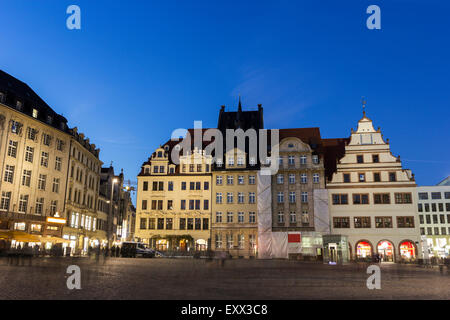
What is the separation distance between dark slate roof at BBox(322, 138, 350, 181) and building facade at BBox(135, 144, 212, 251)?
17.1m

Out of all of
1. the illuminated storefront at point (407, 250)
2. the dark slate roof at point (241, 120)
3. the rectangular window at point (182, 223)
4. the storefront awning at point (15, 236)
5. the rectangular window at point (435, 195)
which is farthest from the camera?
the rectangular window at point (435, 195)

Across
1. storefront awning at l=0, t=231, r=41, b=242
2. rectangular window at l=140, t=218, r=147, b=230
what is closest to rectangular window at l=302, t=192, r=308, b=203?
rectangular window at l=140, t=218, r=147, b=230

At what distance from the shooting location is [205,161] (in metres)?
60.4

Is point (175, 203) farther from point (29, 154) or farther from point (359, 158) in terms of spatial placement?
point (359, 158)

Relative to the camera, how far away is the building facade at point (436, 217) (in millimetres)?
100188

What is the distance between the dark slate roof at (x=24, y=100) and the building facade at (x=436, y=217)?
281ft

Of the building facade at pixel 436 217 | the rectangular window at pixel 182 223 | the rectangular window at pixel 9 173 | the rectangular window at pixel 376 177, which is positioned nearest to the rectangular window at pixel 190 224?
the rectangular window at pixel 182 223

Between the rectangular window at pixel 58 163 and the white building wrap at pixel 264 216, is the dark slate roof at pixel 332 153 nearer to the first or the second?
the white building wrap at pixel 264 216

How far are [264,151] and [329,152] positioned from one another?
9.73 metres

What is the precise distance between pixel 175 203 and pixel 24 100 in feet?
79.5

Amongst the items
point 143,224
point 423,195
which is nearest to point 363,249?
point 143,224

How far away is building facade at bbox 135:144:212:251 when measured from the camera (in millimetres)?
58562

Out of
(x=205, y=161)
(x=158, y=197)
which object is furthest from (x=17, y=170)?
(x=205, y=161)
